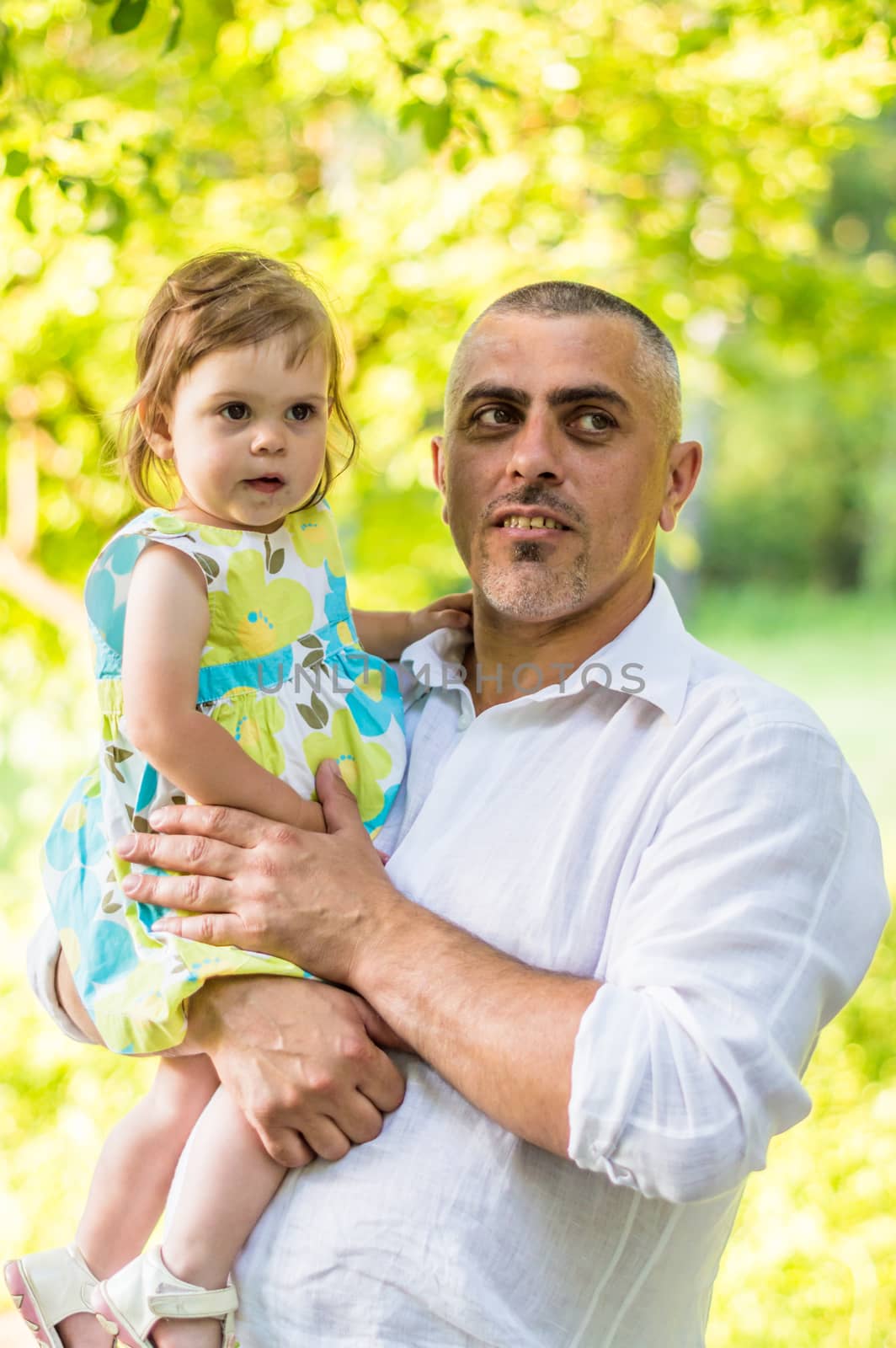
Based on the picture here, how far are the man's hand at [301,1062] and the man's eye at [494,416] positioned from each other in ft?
3.08

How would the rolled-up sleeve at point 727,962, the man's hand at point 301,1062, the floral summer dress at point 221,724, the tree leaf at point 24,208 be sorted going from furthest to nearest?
the tree leaf at point 24,208 → the floral summer dress at point 221,724 → the man's hand at point 301,1062 → the rolled-up sleeve at point 727,962

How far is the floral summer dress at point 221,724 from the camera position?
1.72 metres

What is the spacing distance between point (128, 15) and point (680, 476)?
132 cm

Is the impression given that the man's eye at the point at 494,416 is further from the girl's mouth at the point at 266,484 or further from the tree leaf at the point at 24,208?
the tree leaf at the point at 24,208

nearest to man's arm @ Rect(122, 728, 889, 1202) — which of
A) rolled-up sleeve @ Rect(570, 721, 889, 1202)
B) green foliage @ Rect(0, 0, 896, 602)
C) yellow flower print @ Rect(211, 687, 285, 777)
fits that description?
rolled-up sleeve @ Rect(570, 721, 889, 1202)

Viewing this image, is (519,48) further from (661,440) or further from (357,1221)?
(357,1221)

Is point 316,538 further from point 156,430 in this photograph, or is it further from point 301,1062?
point 301,1062

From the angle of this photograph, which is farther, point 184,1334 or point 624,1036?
point 184,1334

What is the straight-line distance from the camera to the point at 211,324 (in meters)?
1.73

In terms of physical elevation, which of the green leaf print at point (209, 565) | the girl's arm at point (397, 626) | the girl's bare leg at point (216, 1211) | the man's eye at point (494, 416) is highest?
the man's eye at point (494, 416)

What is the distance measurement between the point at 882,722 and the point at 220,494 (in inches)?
515

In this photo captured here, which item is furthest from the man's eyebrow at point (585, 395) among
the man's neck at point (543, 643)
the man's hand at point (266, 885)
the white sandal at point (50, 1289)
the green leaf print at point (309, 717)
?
the white sandal at point (50, 1289)

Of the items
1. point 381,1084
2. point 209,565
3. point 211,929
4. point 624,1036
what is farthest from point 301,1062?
point 209,565

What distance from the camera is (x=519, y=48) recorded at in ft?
11.8
